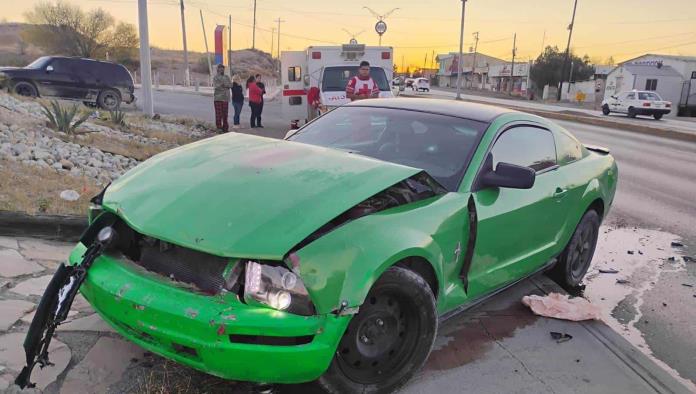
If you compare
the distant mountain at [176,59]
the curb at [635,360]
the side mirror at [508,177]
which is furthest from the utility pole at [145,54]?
the distant mountain at [176,59]

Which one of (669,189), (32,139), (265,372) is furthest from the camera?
(669,189)

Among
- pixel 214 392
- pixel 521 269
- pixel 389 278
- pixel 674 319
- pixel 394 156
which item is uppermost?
pixel 394 156

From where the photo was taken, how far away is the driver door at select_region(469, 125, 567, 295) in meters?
3.50

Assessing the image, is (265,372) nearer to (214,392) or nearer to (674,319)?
(214,392)

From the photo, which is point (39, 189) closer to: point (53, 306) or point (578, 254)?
point (53, 306)

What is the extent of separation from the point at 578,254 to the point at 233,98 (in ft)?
45.5

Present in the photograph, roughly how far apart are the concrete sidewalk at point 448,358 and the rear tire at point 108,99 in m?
16.2

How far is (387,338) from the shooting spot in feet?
9.52

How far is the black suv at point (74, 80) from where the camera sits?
18.0m

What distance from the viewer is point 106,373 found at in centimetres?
289

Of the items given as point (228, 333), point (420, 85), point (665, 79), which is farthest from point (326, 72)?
point (665, 79)

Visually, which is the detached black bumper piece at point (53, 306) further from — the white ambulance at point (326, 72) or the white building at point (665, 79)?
the white building at point (665, 79)

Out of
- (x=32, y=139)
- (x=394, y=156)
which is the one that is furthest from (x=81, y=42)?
(x=394, y=156)

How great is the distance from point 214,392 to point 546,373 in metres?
2.01
